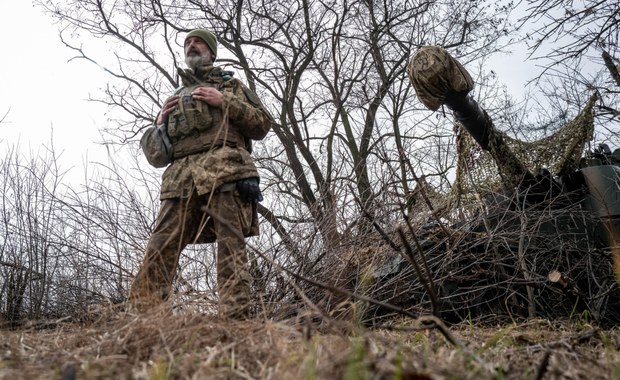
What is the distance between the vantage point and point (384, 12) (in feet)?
34.5

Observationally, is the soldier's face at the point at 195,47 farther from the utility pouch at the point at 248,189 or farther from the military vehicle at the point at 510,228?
the military vehicle at the point at 510,228

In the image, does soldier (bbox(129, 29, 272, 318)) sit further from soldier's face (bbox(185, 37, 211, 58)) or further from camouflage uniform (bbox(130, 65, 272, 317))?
soldier's face (bbox(185, 37, 211, 58))

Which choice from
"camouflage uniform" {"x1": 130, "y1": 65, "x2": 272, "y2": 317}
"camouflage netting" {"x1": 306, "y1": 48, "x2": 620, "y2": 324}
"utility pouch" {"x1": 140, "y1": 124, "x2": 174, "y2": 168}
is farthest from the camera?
"camouflage netting" {"x1": 306, "y1": 48, "x2": 620, "y2": 324}

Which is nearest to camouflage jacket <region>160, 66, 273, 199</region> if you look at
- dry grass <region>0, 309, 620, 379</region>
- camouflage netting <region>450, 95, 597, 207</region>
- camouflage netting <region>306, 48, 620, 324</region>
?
camouflage netting <region>306, 48, 620, 324</region>

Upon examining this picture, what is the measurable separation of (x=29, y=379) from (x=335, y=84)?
10330 millimetres

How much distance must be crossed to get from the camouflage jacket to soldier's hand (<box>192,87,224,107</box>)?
5 cm

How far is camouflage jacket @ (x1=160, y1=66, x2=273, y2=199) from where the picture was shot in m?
3.12

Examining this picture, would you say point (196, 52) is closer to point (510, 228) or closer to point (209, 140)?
point (209, 140)

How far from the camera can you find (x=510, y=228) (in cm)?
431

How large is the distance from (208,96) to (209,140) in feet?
0.89

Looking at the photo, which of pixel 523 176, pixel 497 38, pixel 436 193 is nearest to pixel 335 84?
pixel 497 38

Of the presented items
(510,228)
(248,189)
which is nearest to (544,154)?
(510,228)

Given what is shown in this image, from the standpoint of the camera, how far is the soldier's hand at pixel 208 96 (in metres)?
3.21

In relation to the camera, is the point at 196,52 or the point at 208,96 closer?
the point at 208,96
